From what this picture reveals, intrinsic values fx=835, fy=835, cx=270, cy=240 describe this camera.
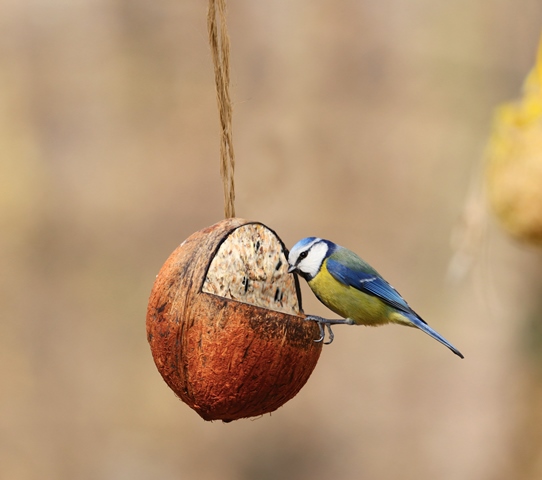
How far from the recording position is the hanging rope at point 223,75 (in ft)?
5.99

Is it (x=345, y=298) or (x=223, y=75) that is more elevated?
(x=223, y=75)

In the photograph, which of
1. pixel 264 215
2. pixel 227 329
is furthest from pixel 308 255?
pixel 264 215

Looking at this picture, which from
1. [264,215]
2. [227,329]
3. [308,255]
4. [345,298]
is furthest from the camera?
[264,215]

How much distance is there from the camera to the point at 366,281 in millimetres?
2283

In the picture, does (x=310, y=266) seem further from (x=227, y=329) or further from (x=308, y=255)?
(x=227, y=329)

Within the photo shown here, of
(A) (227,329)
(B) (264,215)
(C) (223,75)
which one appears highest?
(C) (223,75)

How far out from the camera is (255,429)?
13.9ft

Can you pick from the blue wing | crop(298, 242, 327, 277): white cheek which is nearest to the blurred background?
the blue wing

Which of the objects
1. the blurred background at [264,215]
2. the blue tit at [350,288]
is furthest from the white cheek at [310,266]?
the blurred background at [264,215]

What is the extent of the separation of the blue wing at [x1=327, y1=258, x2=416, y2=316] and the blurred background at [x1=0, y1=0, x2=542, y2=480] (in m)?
1.82

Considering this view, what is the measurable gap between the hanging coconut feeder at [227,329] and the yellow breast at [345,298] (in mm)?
375

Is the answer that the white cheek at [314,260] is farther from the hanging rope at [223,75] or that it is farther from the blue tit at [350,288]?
the hanging rope at [223,75]

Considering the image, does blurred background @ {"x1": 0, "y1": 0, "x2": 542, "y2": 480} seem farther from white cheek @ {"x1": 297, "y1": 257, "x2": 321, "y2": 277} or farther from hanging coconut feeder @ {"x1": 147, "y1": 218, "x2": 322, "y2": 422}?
hanging coconut feeder @ {"x1": 147, "y1": 218, "x2": 322, "y2": 422}

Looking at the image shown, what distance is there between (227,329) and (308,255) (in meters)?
0.41
